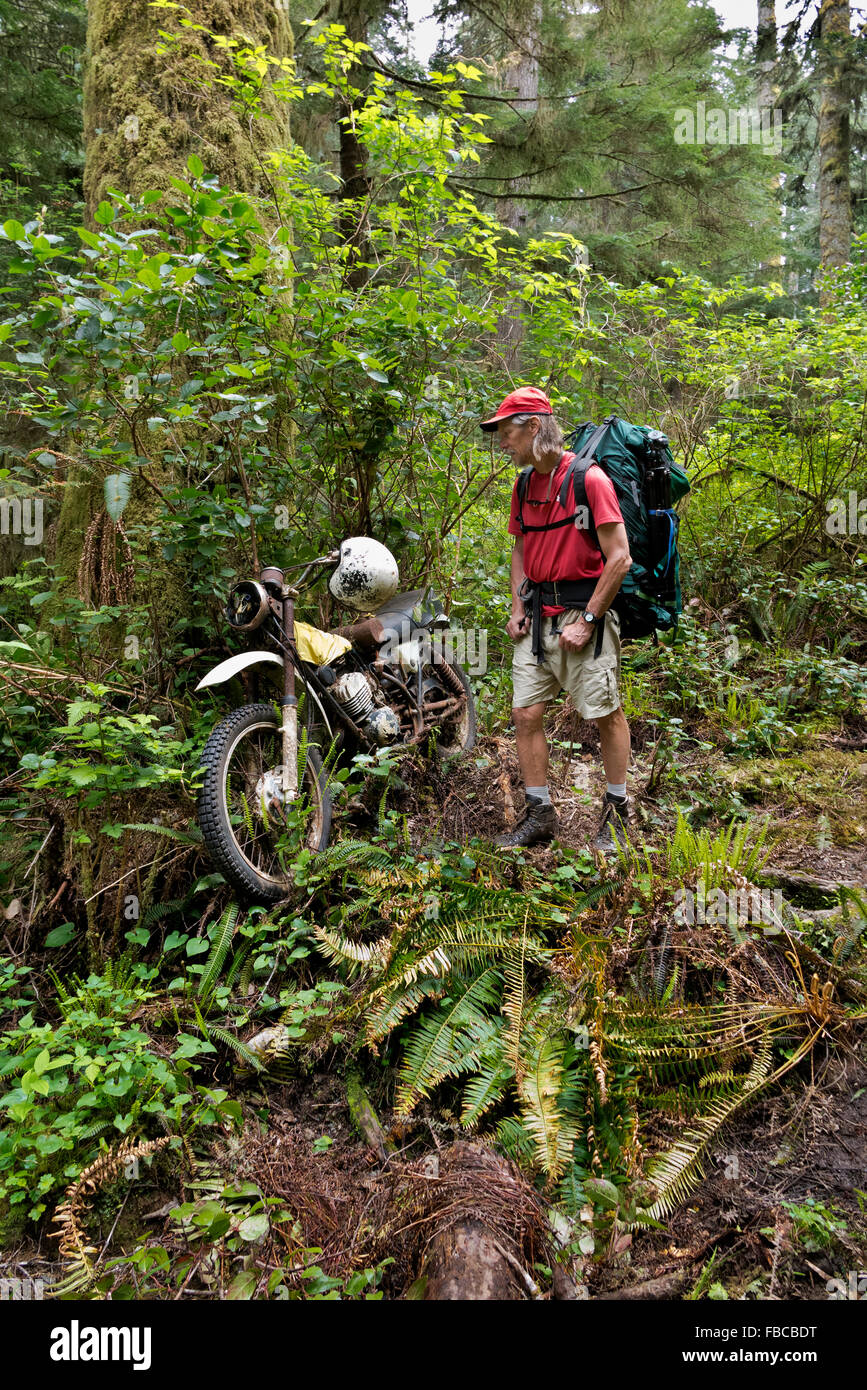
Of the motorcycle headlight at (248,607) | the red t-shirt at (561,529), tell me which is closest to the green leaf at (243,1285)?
the motorcycle headlight at (248,607)

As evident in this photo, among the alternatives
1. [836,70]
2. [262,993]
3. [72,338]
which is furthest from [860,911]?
[836,70]

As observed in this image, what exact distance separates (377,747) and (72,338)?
240 cm

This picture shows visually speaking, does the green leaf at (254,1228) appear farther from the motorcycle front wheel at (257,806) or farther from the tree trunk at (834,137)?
the tree trunk at (834,137)

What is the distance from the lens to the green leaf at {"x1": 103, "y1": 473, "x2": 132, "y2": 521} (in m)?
3.08

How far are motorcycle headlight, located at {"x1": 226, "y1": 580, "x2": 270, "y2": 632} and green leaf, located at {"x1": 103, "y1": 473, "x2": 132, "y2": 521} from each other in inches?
25.2

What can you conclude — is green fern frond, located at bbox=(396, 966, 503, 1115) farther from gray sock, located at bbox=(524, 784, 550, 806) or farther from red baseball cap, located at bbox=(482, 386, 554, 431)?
red baseball cap, located at bbox=(482, 386, 554, 431)

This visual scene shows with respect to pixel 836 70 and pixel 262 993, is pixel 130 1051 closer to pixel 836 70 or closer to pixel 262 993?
pixel 262 993

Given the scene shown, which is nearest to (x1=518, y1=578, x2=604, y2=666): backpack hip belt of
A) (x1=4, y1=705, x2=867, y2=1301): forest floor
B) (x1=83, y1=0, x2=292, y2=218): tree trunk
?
(x1=4, y1=705, x2=867, y2=1301): forest floor

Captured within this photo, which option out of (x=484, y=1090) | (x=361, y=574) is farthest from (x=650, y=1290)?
(x=361, y=574)

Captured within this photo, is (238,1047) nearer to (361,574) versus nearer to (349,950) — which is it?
(349,950)

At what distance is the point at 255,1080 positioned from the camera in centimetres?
279

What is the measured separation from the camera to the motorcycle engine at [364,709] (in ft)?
13.4

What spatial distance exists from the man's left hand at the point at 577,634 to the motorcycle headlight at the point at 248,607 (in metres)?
1.44

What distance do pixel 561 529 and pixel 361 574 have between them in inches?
46.9
